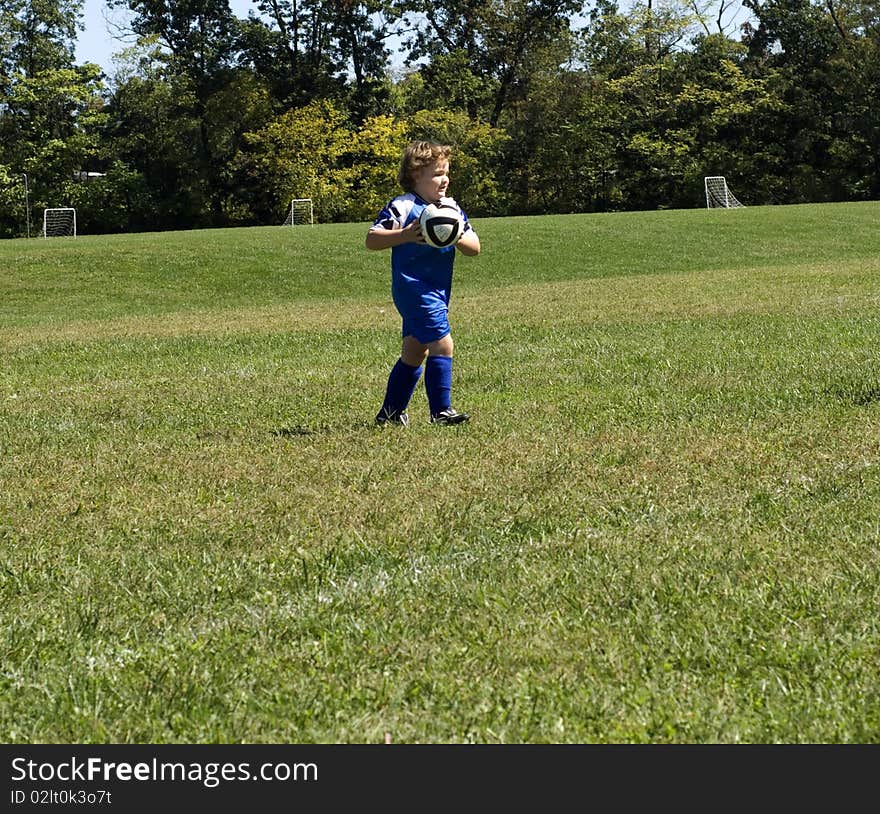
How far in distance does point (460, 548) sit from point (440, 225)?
3072 mm

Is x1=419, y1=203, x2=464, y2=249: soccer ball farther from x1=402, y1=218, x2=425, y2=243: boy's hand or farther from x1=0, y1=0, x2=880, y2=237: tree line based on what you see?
x1=0, y1=0, x2=880, y2=237: tree line

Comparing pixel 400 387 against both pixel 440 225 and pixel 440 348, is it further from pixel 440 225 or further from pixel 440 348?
pixel 440 225

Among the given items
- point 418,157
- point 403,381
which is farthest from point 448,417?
point 418,157

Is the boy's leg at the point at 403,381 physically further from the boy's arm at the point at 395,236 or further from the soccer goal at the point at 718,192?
the soccer goal at the point at 718,192

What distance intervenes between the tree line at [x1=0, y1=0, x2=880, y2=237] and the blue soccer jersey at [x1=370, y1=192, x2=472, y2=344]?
47.7 m

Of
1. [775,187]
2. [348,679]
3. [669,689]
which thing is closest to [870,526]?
[669,689]

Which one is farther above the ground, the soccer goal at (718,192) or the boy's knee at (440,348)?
the soccer goal at (718,192)

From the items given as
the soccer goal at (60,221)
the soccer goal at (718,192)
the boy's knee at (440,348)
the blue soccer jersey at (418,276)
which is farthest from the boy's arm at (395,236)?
the soccer goal at (60,221)

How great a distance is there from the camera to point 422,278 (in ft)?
24.8

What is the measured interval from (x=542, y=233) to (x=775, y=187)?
2804 cm

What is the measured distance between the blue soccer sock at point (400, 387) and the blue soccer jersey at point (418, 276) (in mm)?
267

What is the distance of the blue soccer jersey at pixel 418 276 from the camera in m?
7.52

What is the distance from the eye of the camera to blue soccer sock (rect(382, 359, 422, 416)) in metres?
7.79

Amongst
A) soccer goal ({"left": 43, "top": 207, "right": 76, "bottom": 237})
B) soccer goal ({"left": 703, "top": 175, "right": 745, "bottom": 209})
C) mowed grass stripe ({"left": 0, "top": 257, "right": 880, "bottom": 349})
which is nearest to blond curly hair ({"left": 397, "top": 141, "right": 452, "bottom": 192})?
mowed grass stripe ({"left": 0, "top": 257, "right": 880, "bottom": 349})
